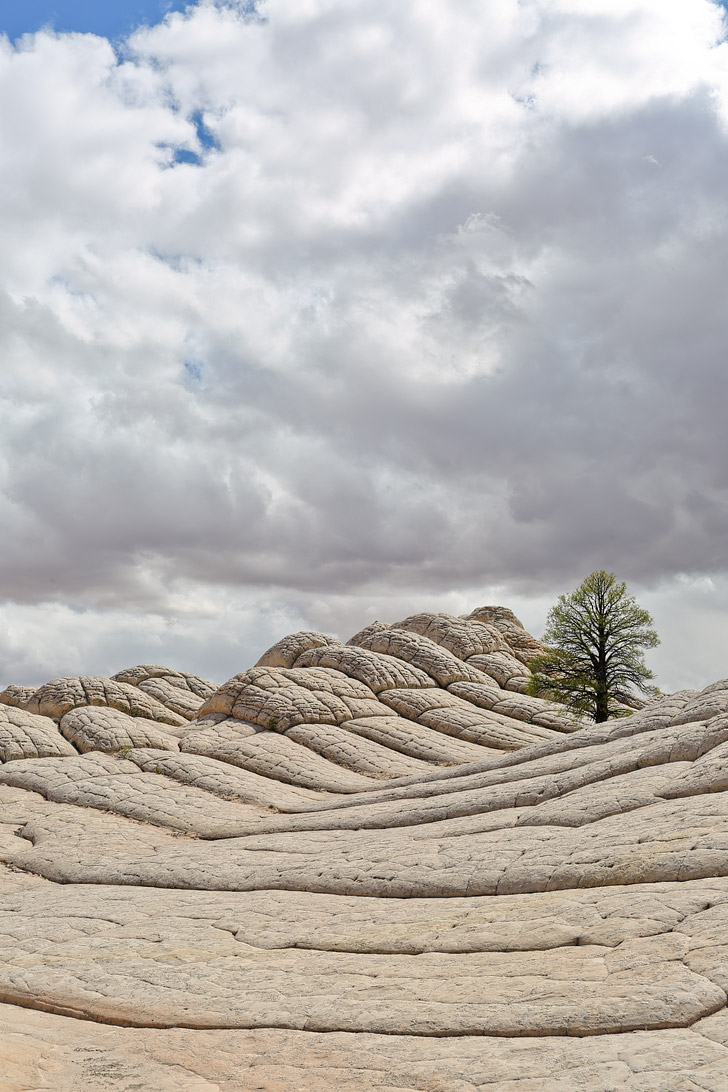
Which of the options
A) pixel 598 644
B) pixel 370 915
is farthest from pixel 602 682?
pixel 370 915

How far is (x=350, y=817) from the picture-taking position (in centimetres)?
1811

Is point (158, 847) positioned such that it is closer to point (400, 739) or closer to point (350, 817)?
point (350, 817)

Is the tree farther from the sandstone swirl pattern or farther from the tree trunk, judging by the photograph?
the sandstone swirl pattern

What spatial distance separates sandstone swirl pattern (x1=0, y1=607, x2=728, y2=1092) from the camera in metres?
7.03

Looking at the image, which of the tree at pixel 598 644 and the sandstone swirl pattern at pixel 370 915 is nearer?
the sandstone swirl pattern at pixel 370 915

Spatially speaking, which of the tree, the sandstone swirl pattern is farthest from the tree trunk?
the sandstone swirl pattern

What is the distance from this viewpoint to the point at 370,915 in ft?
37.8

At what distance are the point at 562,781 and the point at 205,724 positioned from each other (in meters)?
16.3

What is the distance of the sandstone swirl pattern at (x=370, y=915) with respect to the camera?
7.03m

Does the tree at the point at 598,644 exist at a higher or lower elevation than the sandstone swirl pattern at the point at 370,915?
higher

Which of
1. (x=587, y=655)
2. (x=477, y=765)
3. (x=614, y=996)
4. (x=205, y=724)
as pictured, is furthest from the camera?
(x=587, y=655)

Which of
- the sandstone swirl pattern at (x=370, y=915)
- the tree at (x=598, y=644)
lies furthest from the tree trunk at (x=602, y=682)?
the sandstone swirl pattern at (x=370, y=915)

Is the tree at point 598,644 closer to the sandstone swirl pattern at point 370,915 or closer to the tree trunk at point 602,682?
the tree trunk at point 602,682

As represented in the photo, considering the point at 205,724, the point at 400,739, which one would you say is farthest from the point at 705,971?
the point at 205,724
